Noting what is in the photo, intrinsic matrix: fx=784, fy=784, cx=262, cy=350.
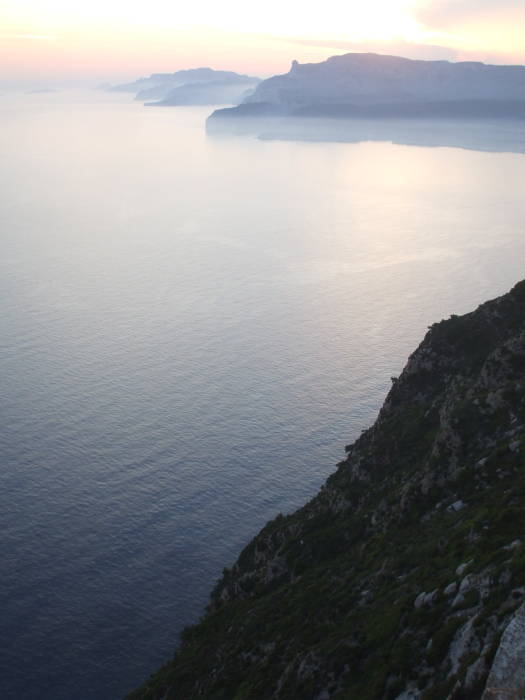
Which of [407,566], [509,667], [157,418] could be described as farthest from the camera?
[157,418]

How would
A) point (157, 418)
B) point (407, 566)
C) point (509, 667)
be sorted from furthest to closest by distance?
point (157, 418) → point (407, 566) → point (509, 667)

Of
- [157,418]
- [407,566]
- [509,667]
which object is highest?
[509,667]

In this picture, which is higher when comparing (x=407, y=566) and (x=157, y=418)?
(x=407, y=566)

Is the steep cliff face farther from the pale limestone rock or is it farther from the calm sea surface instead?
the calm sea surface

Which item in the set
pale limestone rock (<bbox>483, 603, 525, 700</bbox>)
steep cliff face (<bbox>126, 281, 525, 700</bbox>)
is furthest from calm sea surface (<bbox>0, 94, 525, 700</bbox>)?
pale limestone rock (<bbox>483, 603, 525, 700</bbox>)

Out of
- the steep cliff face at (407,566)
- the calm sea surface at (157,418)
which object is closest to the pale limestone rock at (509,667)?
the steep cliff face at (407,566)

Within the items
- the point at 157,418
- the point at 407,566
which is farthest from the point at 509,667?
the point at 157,418

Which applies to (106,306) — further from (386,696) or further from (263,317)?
(386,696)

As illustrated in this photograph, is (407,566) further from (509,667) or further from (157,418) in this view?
(157,418)
